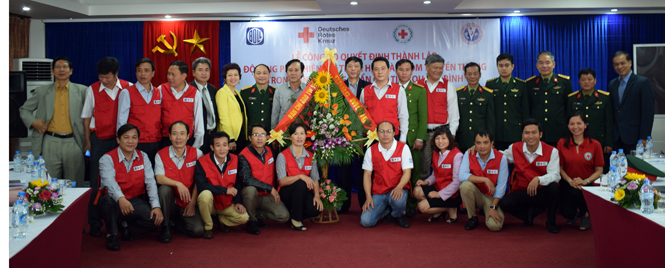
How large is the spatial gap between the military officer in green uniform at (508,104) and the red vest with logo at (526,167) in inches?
27.9

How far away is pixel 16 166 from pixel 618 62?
17.8ft

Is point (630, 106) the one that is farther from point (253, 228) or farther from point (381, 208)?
point (253, 228)

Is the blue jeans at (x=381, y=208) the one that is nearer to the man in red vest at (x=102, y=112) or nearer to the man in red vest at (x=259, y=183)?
the man in red vest at (x=259, y=183)

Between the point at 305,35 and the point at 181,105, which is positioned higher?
the point at 305,35

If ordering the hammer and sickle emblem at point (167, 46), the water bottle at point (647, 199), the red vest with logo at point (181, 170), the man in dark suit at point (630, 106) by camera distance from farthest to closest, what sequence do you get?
the hammer and sickle emblem at point (167, 46) → the man in dark suit at point (630, 106) → the red vest with logo at point (181, 170) → the water bottle at point (647, 199)

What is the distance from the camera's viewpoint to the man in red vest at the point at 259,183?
4.02m

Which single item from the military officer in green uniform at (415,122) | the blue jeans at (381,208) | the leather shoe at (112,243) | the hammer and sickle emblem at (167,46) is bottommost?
the leather shoe at (112,243)

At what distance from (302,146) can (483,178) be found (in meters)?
1.56

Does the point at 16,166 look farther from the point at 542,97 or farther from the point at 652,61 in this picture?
the point at 652,61

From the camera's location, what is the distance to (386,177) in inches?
167

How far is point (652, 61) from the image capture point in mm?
6438

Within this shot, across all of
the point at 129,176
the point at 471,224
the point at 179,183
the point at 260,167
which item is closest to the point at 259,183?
the point at 260,167

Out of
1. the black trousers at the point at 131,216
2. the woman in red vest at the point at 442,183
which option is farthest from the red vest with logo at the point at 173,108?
the woman in red vest at the point at 442,183

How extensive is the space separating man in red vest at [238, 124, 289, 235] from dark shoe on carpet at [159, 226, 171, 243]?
2.04 feet
